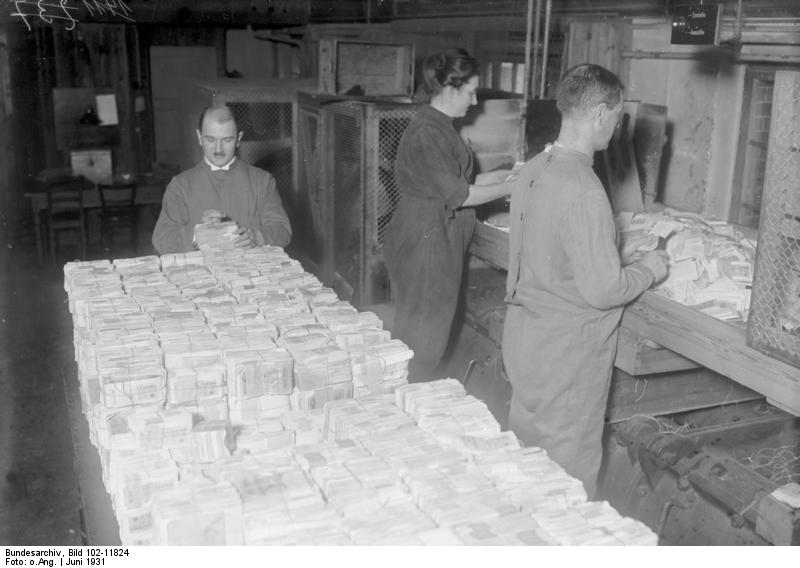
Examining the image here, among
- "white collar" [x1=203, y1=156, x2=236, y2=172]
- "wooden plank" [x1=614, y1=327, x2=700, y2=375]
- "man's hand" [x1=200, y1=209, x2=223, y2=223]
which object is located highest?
"white collar" [x1=203, y1=156, x2=236, y2=172]

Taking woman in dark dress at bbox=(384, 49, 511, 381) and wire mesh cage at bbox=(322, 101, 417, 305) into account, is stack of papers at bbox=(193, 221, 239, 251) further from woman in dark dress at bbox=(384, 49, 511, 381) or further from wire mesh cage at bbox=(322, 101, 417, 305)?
wire mesh cage at bbox=(322, 101, 417, 305)

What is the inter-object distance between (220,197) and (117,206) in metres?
6.67

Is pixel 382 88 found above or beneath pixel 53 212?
above

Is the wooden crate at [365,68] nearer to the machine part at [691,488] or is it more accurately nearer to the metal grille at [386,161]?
the metal grille at [386,161]

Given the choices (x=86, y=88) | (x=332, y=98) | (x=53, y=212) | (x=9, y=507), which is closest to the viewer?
(x=9, y=507)

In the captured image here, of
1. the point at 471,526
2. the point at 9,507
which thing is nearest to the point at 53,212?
the point at 9,507

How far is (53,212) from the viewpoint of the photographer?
36.4ft

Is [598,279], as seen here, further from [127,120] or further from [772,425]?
[127,120]

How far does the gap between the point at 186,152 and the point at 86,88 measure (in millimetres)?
3342

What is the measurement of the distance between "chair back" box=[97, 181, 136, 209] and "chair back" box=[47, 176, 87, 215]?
0.34 metres

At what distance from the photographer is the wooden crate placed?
26.6ft

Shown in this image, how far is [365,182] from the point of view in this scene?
23.6 feet

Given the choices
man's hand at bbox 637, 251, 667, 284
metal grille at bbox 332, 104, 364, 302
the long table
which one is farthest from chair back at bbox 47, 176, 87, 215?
man's hand at bbox 637, 251, 667, 284

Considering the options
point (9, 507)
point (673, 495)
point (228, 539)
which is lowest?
point (9, 507)
